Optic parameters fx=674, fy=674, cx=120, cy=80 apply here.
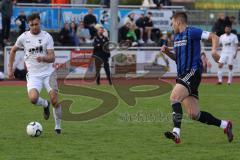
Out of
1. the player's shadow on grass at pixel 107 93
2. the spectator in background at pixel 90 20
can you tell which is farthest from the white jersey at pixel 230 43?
the spectator in background at pixel 90 20

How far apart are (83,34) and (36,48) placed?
780 inches

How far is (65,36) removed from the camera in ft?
103

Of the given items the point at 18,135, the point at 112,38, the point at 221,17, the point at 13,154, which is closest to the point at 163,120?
the point at 18,135

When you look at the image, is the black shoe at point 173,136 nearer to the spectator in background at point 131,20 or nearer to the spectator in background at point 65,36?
the spectator in background at point 65,36

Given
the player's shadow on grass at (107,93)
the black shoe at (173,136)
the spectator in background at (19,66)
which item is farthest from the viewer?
the spectator in background at (19,66)

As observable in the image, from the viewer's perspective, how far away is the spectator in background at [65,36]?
31.4 metres

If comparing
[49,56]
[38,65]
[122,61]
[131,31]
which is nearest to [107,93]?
[122,61]

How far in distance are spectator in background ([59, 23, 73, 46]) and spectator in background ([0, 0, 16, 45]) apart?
247 centimetres

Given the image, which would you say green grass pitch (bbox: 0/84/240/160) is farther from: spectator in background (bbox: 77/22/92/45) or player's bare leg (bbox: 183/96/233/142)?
spectator in background (bbox: 77/22/92/45)

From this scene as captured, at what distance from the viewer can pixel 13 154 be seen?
10.6m

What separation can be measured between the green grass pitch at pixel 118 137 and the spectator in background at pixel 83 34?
13.3 m

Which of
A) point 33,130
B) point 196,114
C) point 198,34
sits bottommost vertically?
point 33,130

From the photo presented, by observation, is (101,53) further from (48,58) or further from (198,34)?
(198,34)

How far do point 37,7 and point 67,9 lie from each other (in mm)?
1503
